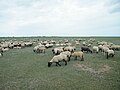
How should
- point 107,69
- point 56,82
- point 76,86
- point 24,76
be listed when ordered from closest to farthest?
1. point 76,86
2. point 56,82
3. point 24,76
4. point 107,69

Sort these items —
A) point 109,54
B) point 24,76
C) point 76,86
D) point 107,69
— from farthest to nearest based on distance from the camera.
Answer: point 109,54
point 107,69
point 24,76
point 76,86

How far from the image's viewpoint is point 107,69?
15.5 m

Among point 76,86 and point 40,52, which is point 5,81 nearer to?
point 76,86

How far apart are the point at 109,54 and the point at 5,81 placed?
12.7 meters

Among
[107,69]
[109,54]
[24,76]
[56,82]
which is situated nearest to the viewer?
[56,82]

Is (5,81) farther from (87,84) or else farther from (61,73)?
(87,84)

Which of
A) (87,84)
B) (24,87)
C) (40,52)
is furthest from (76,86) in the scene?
(40,52)

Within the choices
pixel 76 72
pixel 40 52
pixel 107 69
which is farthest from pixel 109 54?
pixel 40 52

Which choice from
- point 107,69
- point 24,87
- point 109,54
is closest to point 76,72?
point 107,69

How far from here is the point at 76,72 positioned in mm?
14664

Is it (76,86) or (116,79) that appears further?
(116,79)

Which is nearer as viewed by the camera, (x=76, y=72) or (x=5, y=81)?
(x=5, y=81)

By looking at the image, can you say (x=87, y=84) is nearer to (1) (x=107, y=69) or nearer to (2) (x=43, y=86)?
(2) (x=43, y=86)

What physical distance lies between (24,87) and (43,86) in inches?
43.3
